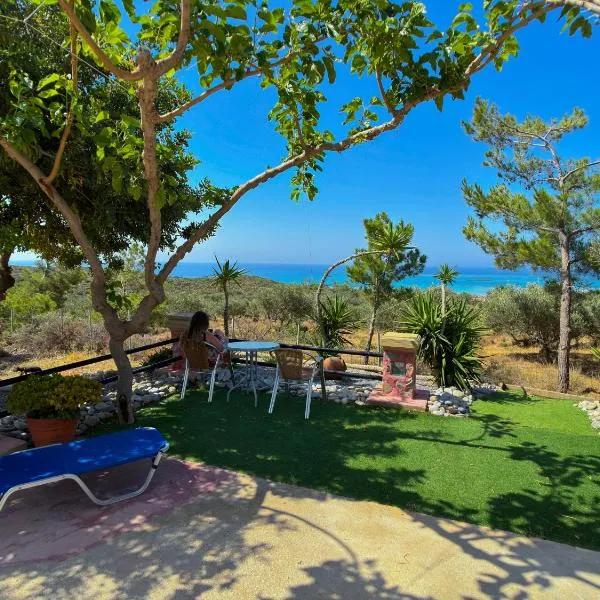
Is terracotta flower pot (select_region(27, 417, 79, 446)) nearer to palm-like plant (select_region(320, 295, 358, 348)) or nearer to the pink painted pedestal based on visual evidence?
the pink painted pedestal

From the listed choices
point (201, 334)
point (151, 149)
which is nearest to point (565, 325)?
point (201, 334)

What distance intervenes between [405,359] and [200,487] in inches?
142

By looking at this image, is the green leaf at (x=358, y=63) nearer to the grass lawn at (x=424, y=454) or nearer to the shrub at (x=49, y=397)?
the grass lawn at (x=424, y=454)

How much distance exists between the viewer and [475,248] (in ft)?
43.9

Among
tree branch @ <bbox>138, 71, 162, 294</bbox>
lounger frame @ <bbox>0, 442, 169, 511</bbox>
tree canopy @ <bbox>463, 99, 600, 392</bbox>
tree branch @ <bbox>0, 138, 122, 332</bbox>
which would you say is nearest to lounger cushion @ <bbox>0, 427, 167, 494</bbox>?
lounger frame @ <bbox>0, 442, 169, 511</bbox>

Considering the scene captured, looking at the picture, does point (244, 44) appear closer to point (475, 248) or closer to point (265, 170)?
point (265, 170)

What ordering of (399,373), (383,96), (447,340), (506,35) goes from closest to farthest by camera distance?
(506,35)
(383,96)
(399,373)
(447,340)

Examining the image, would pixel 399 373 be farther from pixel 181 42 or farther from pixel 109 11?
pixel 109 11

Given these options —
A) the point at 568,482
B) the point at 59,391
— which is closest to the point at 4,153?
the point at 59,391

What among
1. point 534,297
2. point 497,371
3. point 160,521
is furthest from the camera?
point 534,297

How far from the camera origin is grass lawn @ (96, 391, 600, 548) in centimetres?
348

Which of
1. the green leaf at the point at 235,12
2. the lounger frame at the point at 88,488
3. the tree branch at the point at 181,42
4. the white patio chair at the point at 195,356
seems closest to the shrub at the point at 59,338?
the white patio chair at the point at 195,356

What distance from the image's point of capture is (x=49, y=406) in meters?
4.54

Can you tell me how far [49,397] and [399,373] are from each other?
4.52 metres
